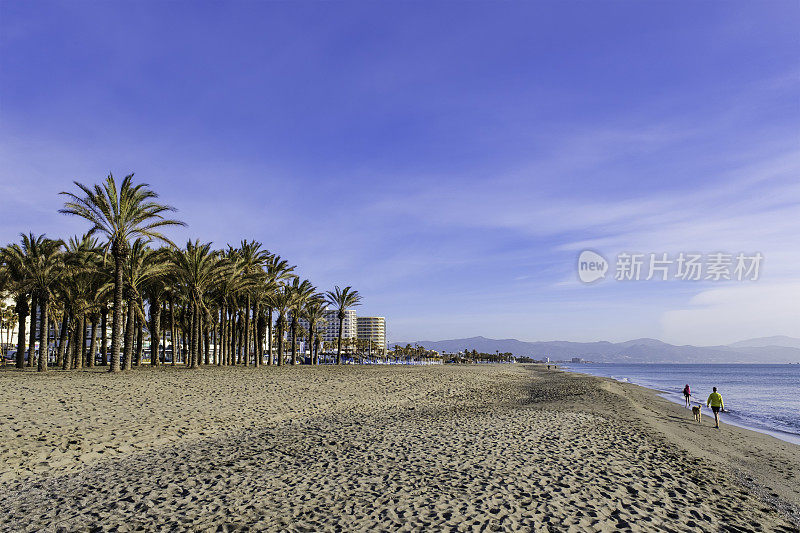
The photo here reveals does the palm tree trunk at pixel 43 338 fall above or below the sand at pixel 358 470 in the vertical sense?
above

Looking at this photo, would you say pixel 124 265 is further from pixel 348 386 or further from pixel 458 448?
pixel 458 448

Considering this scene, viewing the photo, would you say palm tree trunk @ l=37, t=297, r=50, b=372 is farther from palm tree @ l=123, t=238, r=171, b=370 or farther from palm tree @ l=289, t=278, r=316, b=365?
palm tree @ l=289, t=278, r=316, b=365

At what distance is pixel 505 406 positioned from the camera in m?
22.2

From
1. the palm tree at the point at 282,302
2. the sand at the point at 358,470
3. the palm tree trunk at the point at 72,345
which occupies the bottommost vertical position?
the sand at the point at 358,470

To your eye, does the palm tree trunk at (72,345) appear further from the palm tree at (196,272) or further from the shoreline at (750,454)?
the shoreline at (750,454)

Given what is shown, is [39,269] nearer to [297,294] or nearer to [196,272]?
[196,272]

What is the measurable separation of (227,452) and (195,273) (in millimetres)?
28048

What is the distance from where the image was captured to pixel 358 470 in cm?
972

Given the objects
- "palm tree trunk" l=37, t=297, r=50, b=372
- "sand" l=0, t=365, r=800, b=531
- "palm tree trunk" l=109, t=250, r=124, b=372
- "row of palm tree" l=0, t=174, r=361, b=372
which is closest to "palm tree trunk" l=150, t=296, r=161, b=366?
"row of palm tree" l=0, t=174, r=361, b=372

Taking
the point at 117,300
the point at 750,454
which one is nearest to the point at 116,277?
the point at 117,300

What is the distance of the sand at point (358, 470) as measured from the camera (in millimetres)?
7246

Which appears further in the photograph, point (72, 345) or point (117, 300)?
point (72, 345)

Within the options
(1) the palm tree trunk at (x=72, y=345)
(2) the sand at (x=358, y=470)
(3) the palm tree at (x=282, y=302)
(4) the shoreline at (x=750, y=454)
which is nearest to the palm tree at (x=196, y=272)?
(1) the palm tree trunk at (x=72, y=345)

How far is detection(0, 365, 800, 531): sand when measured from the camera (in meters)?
7.25
